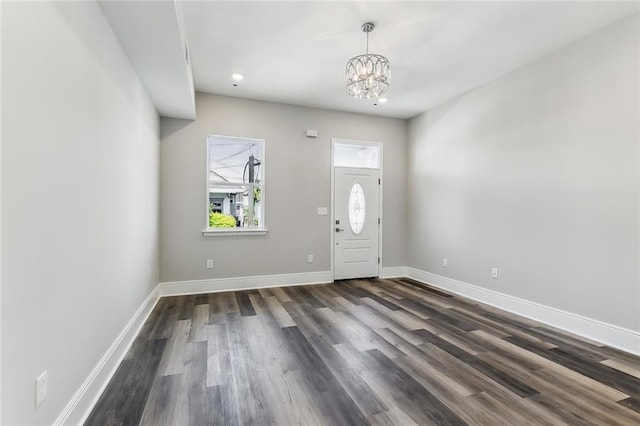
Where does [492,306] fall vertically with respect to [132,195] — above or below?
below

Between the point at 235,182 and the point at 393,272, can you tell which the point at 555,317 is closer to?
the point at 393,272

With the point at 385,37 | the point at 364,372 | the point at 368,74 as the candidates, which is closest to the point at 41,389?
the point at 364,372

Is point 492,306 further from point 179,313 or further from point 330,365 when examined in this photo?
point 179,313

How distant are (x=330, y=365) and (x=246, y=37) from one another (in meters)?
3.15

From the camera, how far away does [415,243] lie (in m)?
5.52

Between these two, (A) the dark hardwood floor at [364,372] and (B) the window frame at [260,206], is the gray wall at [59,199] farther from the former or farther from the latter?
(B) the window frame at [260,206]

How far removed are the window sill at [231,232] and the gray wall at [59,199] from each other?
1.90 metres

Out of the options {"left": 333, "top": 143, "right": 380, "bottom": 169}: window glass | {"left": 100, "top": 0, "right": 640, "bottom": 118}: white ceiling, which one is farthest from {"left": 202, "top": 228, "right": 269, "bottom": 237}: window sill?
{"left": 100, "top": 0, "right": 640, "bottom": 118}: white ceiling

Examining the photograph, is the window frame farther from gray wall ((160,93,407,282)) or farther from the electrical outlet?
the electrical outlet

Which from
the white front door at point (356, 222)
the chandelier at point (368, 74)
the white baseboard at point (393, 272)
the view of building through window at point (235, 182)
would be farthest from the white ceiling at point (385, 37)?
the white baseboard at point (393, 272)

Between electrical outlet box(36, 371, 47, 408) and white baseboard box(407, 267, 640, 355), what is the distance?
4185 mm

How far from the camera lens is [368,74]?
288 centimetres

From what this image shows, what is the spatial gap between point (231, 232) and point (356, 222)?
85.7 inches

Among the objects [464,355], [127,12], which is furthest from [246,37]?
[464,355]
